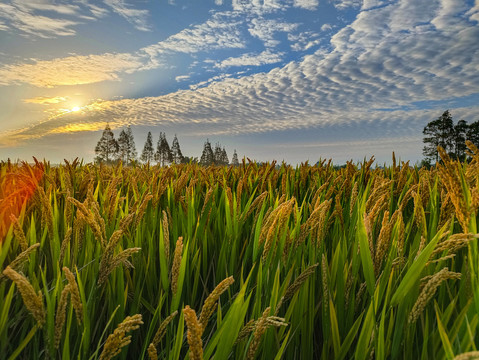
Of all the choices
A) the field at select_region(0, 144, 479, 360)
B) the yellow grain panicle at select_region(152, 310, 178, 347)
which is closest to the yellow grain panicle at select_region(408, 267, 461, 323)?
the field at select_region(0, 144, 479, 360)

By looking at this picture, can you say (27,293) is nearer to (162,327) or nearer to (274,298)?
(162,327)

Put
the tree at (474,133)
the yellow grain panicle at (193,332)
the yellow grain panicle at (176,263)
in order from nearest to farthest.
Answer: the yellow grain panicle at (193,332), the yellow grain panicle at (176,263), the tree at (474,133)

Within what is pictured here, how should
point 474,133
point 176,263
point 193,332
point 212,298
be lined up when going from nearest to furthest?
point 193,332 < point 212,298 < point 176,263 < point 474,133

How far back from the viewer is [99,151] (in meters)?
102

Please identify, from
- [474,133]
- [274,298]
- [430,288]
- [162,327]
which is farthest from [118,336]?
[474,133]

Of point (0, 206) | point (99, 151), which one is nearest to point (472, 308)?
point (0, 206)

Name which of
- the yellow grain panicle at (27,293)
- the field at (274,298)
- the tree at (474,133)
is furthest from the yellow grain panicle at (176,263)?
the tree at (474,133)

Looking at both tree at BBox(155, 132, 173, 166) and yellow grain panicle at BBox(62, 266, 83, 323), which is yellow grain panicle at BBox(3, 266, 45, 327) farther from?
tree at BBox(155, 132, 173, 166)

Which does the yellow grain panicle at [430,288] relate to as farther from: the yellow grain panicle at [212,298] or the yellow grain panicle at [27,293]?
the yellow grain panicle at [27,293]

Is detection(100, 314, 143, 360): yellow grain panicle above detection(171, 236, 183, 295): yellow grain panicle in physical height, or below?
below

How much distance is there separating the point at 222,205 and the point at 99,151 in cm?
10928

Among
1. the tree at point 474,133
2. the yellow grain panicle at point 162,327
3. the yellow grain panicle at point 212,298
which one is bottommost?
→ the yellow grain panicle at point 162,327

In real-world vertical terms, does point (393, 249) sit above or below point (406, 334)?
above

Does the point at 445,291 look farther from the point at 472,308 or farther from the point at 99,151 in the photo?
the point at 99,151
